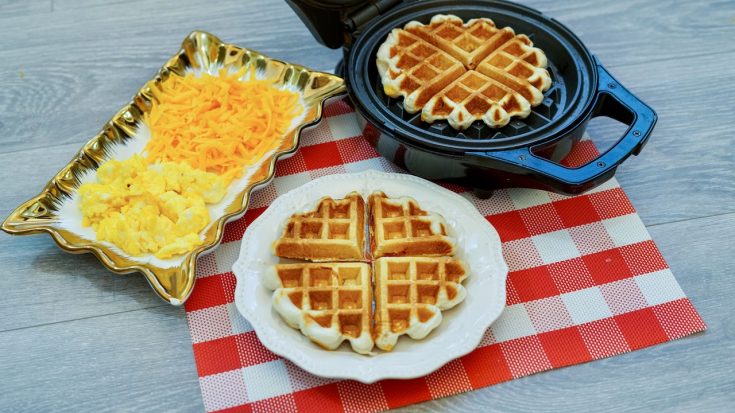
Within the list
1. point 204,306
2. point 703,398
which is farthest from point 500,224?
point 204,306

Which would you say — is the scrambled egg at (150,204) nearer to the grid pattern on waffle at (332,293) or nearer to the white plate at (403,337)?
the white plate at (403,337)

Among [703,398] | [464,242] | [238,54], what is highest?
[238,54]

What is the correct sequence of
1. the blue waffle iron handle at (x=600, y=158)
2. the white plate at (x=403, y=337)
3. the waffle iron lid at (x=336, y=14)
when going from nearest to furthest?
the white plate at (x=403, y=337), the blue waffle iron handle at (x=600, y=158), the waffle iron lid at (x=336, y=14)

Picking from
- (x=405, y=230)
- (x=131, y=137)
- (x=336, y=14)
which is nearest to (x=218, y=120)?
(x=131, y=137)

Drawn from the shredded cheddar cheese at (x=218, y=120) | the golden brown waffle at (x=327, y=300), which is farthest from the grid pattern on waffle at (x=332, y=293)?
the shredded cheddar cheese at (x=218, y=120)

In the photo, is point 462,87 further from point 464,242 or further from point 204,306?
point 204,306

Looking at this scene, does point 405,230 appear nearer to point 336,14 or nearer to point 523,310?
point 523,310

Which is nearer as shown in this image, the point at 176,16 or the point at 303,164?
Answer: the point at 303,164
